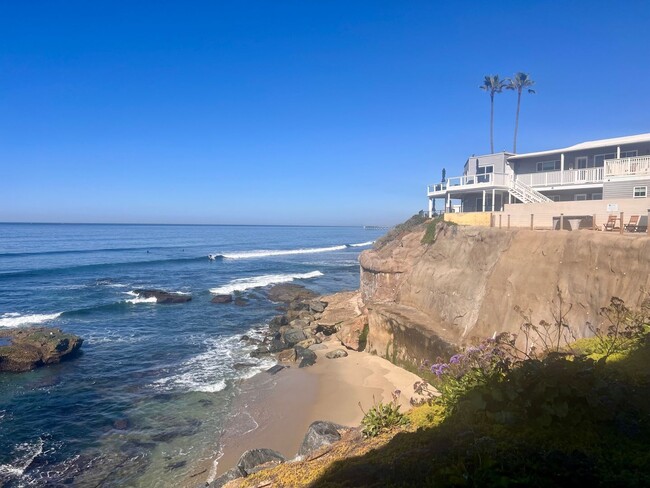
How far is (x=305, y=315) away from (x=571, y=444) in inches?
1025

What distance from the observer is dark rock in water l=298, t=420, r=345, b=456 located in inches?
317

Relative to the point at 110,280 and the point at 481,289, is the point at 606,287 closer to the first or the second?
the point at 481,289

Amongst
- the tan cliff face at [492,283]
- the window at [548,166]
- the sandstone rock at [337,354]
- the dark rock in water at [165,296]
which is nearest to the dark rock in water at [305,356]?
the sandstone rock at [337,354]

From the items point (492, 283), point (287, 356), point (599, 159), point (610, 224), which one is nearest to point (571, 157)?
point (599, 159)

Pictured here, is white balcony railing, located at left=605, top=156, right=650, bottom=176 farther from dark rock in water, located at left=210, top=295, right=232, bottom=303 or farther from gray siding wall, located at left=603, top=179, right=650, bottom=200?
dark rock in water, located at left=210, top=295, right=232, bottom=303

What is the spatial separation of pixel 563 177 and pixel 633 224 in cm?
1029

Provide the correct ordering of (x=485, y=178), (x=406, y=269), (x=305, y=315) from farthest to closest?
(x=305, y=315) → (x=485, y=178) → (x=406, y=269)

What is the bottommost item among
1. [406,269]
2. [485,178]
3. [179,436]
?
[179,436]

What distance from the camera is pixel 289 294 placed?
39.1 metres

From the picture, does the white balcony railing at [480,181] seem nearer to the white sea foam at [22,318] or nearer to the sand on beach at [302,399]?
the sand on beach at [302,399]

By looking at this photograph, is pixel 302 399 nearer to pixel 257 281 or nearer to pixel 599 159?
pixel 599 159

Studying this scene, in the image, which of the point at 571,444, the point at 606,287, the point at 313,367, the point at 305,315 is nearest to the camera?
the point at 571,444

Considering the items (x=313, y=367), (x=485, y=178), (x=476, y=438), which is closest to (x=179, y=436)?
(x=313, y=367)

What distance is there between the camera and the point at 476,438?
4.84 meters
